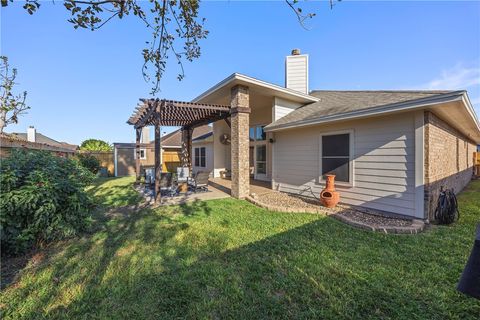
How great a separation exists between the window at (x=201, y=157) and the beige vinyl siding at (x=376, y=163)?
9.57 metres

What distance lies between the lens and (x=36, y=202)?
3.36m

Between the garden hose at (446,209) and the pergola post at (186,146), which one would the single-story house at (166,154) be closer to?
the pergola post at (186,146)

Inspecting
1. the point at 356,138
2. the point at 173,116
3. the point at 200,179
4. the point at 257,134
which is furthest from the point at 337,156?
the point at 173,116

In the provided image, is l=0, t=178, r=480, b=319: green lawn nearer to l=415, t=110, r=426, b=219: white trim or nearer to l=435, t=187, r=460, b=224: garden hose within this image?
l=435, t=187, r=460, b=224: garden hose

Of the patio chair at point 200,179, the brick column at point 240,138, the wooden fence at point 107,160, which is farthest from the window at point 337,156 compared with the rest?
the wooden fence at point 107,160

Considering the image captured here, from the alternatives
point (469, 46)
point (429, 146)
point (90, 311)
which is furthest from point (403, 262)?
point (469, 46)

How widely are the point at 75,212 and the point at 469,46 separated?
11054 millimetres

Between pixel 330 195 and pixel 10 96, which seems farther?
pixel 10 96

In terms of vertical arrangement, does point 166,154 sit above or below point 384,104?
below

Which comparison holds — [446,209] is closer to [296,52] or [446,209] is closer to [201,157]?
[296,52]

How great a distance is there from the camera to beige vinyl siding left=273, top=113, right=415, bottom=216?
5.24m

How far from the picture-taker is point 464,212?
5906mm

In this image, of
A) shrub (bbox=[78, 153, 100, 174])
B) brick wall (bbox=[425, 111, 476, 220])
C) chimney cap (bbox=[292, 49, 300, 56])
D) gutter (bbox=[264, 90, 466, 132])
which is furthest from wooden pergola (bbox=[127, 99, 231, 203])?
shrub (bbox=[78, 153, 100, 174])

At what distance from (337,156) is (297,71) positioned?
5.83 metres
